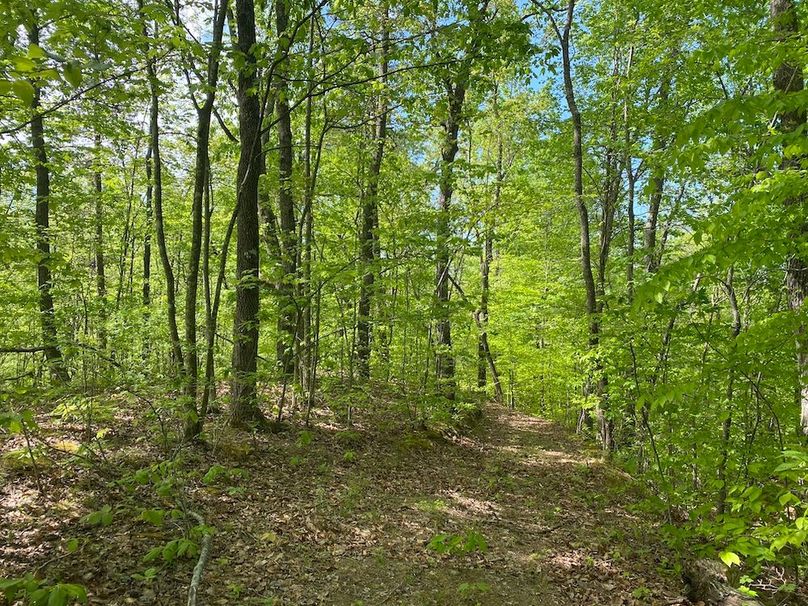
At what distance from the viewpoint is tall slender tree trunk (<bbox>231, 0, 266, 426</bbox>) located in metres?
6.66

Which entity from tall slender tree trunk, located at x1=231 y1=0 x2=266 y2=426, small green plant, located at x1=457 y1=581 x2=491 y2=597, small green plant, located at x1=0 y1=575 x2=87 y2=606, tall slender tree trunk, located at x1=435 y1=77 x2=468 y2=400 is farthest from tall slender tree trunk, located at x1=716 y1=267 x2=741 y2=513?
tall slender tree trunk, located at x1=231 y1=0 x2=266 y2=426

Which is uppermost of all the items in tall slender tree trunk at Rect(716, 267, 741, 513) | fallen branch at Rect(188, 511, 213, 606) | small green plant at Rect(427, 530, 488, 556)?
tall slender tree trunk at Rect(716, 267, 741, 513)

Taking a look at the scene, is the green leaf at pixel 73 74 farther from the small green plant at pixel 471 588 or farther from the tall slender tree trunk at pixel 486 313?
the tall slender tree trunk at pixel 486 313

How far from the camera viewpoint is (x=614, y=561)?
5688mm

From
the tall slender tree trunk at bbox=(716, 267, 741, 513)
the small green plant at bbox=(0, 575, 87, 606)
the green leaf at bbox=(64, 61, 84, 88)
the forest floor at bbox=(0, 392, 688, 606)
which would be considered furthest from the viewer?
the tall slender tree trunk at bbox=(716, 267, 741, 513)

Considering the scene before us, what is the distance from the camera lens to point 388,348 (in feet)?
32.1

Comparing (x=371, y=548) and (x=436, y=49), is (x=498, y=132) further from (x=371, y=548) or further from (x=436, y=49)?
(x=371, y=548)

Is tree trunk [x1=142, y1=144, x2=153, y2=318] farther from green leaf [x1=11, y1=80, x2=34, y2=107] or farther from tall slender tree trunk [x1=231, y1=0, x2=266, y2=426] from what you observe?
green leaf [x1=11, y1=80, x2=34, y2=107]

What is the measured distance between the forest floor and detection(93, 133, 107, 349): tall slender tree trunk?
278 cm

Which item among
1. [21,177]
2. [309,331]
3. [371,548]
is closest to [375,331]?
[309,331]

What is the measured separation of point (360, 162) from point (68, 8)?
6229mm

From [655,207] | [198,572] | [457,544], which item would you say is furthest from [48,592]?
[655,207]

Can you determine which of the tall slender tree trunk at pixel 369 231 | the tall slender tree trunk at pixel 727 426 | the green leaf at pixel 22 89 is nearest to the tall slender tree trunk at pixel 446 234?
the tall slender tree trunk at pixel 369 231

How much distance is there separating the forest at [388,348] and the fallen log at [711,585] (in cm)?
3
